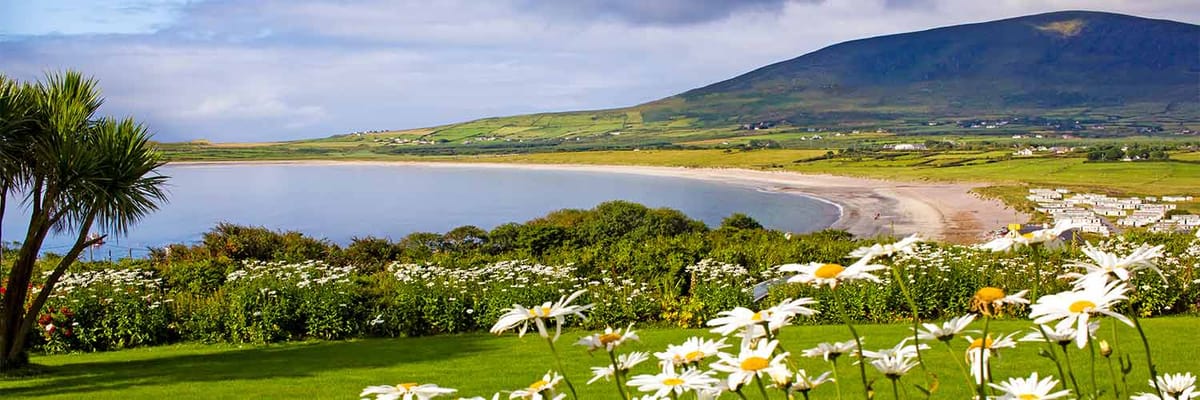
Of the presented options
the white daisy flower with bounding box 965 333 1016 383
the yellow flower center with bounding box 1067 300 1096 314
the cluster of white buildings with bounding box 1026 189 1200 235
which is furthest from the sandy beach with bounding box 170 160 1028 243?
the yellow flower center with bounding box 1067 300 1096 314

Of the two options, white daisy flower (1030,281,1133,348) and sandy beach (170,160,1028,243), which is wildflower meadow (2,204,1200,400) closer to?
white daisy flower (1030,281,1133,348)

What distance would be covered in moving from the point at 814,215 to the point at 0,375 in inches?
1466

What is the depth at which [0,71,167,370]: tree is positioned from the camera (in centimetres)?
848

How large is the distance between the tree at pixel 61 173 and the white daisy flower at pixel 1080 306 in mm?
8827

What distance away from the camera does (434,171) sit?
87938 mm

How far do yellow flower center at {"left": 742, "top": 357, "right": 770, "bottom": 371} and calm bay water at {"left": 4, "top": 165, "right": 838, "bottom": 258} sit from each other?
2793 centimetres

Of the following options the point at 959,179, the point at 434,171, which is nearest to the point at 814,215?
the point at 959,179

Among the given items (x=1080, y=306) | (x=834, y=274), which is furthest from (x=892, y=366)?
(x=1080, y=306)

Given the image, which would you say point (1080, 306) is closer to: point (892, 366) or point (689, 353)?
point (892, 366)

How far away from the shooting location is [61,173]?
849 centimetres

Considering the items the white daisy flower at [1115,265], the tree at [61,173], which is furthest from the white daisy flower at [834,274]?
the tree at [61,173]

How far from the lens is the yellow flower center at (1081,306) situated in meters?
1.55

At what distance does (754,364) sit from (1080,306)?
1.87 feet

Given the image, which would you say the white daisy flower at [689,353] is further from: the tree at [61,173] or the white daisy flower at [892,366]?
the tree at [61,173]
